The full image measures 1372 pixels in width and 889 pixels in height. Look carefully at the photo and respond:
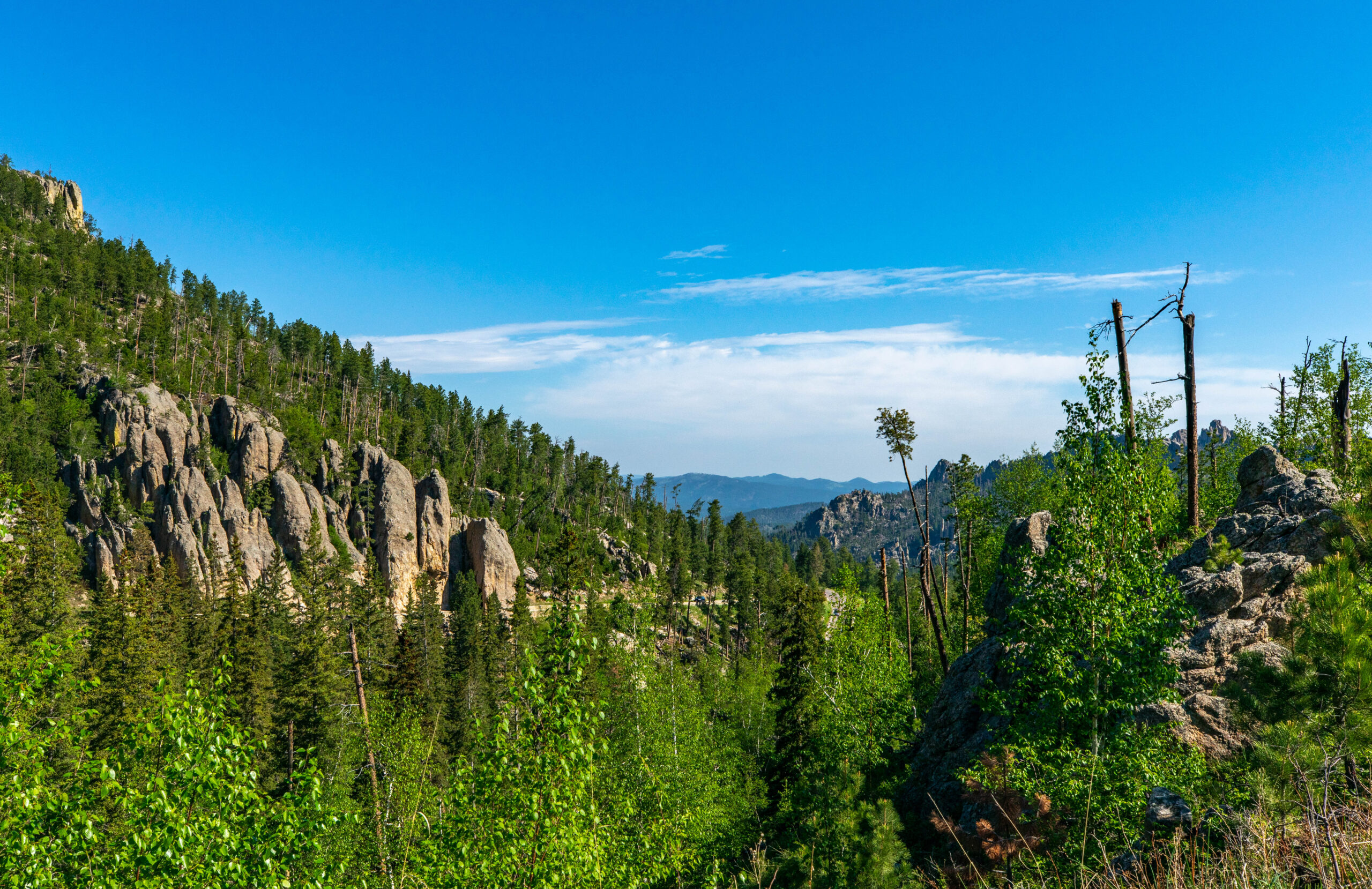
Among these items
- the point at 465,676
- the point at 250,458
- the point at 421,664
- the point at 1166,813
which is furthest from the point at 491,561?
the point at 1166,813

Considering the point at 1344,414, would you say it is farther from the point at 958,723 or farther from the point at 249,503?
the point at 249,503

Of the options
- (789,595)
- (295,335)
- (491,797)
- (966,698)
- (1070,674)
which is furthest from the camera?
(295,335)

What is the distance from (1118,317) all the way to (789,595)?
17.6 meters

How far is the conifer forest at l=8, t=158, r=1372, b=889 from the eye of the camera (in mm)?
7863

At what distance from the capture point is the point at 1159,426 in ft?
109

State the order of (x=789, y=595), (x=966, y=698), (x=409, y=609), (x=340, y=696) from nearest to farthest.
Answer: (x=966, y=698), (x=789, y=595), (x=340, y=696), (x=409, y=609)

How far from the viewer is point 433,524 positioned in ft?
299

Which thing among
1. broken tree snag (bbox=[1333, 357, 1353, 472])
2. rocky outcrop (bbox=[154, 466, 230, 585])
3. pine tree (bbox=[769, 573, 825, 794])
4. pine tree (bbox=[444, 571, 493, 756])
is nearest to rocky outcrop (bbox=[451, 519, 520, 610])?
pine tree (bbox=[444, 571, 493, 756])

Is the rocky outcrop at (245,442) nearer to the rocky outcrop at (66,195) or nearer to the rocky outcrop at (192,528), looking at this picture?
the rocky outcrop at (192,528)

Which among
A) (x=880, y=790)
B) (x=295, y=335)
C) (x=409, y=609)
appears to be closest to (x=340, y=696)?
(x=409, y=609)

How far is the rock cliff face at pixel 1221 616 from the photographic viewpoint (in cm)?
1285

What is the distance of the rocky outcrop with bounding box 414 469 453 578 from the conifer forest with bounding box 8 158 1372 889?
19.7ft

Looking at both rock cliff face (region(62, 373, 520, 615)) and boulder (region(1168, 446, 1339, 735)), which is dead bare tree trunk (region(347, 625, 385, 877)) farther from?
rock cliff face (region(62, 373, 520, 615))

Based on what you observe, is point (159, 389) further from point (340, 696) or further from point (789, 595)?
point (789, 595)
